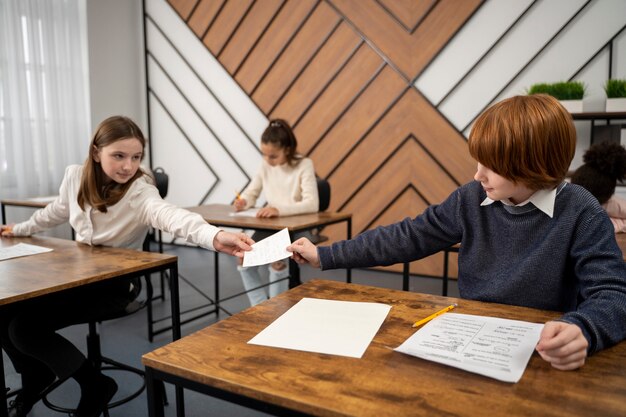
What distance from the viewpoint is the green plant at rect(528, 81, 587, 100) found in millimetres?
3080

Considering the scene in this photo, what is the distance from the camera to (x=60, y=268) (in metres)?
1.52

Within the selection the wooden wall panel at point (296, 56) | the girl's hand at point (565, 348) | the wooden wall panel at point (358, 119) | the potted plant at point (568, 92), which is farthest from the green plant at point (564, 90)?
the girl's hand at point (565, 348)

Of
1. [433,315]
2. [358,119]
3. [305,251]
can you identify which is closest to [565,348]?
[433,315]

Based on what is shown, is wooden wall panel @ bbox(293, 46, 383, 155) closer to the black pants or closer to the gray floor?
the gray floor

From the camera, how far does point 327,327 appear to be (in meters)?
0.96

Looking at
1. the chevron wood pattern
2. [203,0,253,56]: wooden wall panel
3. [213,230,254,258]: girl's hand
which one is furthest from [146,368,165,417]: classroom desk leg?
[203,0,253,56]: wooden wall panel

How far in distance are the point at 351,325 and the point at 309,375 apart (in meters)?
0.23

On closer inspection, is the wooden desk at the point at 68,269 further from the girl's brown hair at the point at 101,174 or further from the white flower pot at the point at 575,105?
the white flower pot at the point at 575,105

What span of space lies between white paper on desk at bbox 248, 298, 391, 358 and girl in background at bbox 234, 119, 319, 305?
66.6 inches

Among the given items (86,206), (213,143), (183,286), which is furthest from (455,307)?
(213,143)

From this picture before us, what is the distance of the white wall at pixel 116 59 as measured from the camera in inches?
193

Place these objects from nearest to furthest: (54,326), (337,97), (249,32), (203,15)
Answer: (54,326) → (337,97) → (249,32) → (203,15)

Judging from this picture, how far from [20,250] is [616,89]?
335cm

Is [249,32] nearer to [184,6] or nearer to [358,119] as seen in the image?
[184,6]
